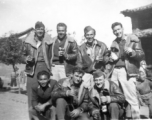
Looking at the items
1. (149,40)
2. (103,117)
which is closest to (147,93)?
(103,117)

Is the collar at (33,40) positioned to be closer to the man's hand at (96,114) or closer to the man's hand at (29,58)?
the man's hand at (29,58)

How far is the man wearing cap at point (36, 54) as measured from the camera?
378cm

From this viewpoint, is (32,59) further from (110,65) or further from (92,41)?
(110,65)

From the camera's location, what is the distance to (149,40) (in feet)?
26.9

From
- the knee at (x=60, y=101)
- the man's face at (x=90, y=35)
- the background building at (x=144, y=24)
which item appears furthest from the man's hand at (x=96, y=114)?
the background building at (x=144, y=24)

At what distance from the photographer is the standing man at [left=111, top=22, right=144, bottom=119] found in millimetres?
3484

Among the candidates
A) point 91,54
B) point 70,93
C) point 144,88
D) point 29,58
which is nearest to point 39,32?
point 29,58

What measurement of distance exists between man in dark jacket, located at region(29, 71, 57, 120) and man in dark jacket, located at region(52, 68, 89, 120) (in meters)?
0.18

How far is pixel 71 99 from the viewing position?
3.25 m

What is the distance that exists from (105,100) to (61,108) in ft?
2.54

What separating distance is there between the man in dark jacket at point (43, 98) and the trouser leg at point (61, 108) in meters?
0.20

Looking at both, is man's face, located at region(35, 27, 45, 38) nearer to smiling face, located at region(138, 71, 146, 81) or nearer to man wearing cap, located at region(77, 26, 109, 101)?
man wearing cap, located at region(77, 26, 109, 101)

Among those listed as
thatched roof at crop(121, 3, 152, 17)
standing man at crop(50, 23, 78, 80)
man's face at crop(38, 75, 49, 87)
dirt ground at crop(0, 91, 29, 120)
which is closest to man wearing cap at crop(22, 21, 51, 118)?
standing man at crop(50, 23, 78, 80)

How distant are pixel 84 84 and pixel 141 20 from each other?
652 centimetres
